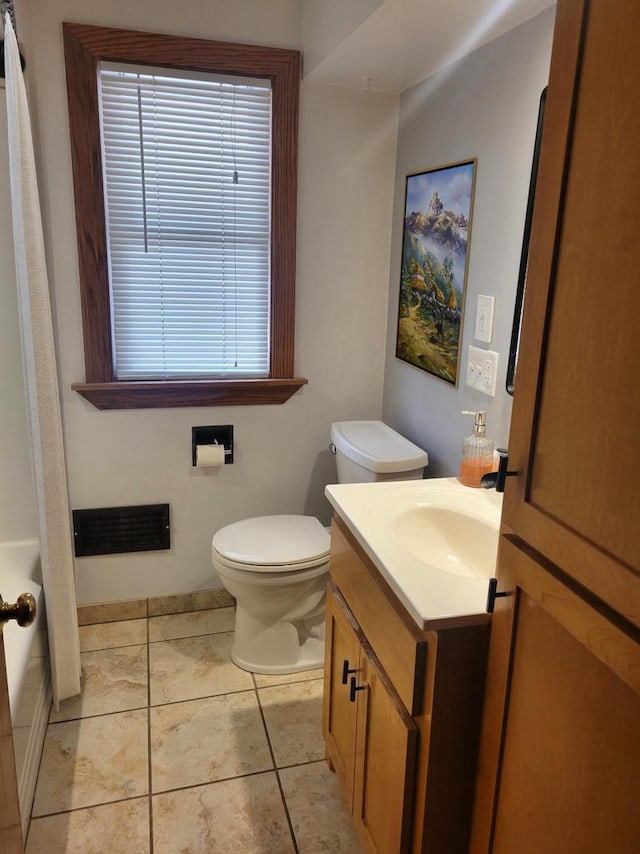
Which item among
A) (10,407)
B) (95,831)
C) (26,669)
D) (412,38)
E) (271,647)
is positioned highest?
(412,38)

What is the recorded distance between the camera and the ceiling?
1.61 meters

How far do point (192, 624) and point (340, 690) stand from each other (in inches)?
44.9

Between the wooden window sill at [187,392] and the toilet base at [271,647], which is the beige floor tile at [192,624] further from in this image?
the wooden window sill at [187,392]

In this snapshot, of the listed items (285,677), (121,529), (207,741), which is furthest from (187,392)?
(207,741)

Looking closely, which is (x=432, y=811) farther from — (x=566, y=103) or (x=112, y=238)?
(x=112, y=238)

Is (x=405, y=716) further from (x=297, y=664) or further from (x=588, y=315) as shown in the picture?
(x=297, y=664)

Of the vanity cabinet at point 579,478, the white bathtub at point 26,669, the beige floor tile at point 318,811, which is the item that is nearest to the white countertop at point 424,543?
the vanity cabinet at point 579,478

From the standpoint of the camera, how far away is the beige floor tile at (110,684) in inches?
85.6

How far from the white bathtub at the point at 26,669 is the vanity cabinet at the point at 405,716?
0.82 m

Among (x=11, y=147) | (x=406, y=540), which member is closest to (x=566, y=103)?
(x=406, y=540)

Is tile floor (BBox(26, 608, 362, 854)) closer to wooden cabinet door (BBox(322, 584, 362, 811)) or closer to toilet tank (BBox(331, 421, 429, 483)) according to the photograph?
wooden cabinet door (BBox(322, 584, 362, 811))

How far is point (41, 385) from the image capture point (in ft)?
6.29

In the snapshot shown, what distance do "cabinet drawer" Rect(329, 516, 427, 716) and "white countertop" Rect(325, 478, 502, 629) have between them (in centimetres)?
5

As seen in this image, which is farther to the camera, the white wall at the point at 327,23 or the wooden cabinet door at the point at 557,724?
the white wall at the point at 327,23
